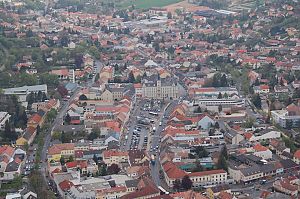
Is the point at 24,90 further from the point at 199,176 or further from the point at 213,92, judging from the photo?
the point at 199,176

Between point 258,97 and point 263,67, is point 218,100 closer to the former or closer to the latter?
point 258,97

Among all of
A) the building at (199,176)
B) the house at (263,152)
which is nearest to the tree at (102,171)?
the building at (199,176)

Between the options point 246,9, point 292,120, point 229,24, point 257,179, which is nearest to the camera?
point 257,179

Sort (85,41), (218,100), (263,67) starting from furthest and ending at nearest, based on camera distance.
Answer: (85,41), (263,67), (218,100)

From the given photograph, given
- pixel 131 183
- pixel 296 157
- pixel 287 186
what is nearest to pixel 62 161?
pixel 131 183

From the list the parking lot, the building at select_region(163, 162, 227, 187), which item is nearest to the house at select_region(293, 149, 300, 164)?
the building at select_region(163, 162, 227, 187)

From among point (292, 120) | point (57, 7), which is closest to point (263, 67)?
point (292, 120)
